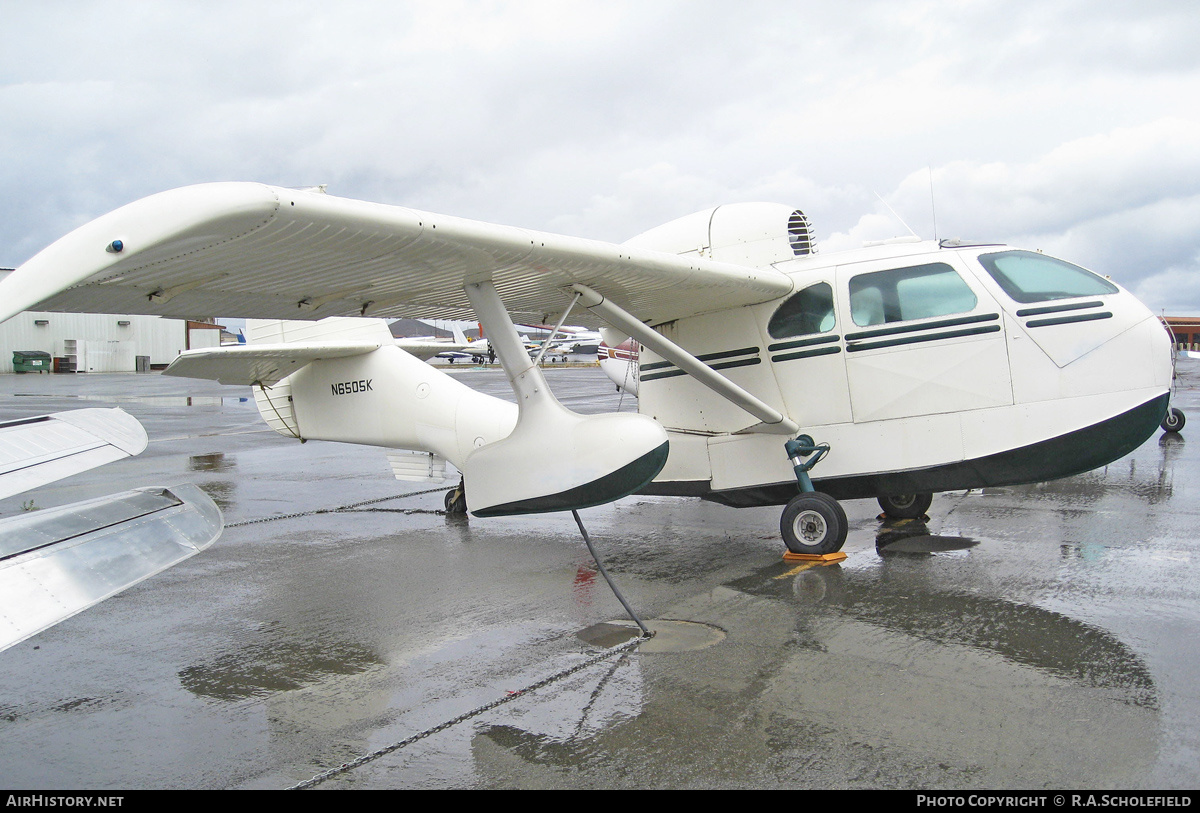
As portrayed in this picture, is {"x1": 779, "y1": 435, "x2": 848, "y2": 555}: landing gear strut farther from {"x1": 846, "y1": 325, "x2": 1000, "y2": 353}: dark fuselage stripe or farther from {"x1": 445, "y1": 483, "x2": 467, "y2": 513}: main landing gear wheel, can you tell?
{"x1": 445, "y1": 483, "x2": 467, "y2": 513}: main landing gear wheel

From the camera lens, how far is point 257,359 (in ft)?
29.7

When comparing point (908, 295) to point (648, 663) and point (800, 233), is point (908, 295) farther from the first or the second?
point (648, 663)

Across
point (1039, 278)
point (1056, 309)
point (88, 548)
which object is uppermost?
point (1039, 278)

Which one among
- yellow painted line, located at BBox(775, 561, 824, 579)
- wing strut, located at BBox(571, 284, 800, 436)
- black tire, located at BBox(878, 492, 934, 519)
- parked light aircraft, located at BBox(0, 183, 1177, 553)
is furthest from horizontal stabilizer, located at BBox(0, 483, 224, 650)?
black tire, located at BBox(878, 492, 934, 519)

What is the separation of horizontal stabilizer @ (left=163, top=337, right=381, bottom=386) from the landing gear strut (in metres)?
4.83

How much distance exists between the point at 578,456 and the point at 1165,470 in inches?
387

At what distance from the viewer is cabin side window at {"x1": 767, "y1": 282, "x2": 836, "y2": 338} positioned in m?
7.23

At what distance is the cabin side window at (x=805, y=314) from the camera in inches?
285

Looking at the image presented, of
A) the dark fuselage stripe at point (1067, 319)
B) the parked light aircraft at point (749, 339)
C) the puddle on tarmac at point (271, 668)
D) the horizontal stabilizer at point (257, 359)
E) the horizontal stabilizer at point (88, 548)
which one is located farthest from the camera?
the horizontal stabilizer at point (257, 359)

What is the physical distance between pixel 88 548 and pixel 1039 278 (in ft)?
21.4

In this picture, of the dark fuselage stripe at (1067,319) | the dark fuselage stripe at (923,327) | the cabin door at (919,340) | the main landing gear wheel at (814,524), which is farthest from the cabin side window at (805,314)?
the dark fuselage stripe at (1067,319)

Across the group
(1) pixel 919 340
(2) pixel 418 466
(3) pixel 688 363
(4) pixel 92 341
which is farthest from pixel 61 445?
(4) pixel 92 341

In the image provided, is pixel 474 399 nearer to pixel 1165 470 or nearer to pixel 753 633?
pixel 753 633

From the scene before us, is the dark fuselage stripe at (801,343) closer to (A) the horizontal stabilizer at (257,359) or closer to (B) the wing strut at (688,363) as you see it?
(B) the wing strut at (688,363)
